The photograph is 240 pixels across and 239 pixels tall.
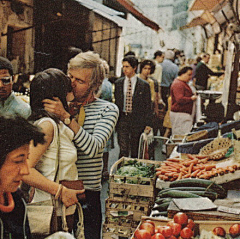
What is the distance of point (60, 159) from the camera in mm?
2404

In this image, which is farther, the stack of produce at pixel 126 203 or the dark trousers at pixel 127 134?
the dark trousers at pixel 127 134

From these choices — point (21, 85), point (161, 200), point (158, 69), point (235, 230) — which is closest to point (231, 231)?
point (235, 230)

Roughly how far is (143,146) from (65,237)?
3.88 meters

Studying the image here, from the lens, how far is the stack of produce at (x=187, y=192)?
3.43m

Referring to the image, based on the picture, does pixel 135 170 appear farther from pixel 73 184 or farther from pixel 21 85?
pixel 21 85

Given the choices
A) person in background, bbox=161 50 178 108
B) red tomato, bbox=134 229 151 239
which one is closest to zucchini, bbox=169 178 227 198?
red tomato, bbox=134 229 151 239

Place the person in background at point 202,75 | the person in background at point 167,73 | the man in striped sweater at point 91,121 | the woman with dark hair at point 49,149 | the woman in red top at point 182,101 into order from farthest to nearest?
the person in background at point 202,75, the person in background at point 167,73, the woman in red top at point 182,101, the man in striped sweater at point 91,121, the woman with dark hair at point 49,149

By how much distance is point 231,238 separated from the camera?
285 cm

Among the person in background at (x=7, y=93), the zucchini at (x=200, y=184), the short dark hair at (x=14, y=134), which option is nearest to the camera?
the short dark hair at (x=14, y=134)

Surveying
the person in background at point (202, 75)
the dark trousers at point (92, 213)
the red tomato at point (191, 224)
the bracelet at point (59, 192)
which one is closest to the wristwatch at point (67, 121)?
the bracelet at point (59, 192)

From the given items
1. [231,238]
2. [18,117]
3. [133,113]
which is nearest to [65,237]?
[18,117]

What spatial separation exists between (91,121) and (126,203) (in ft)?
3.59

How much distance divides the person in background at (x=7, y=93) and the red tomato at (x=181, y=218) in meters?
1.67

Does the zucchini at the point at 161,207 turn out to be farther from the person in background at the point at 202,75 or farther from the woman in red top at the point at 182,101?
the person in background at the point at 202,75
